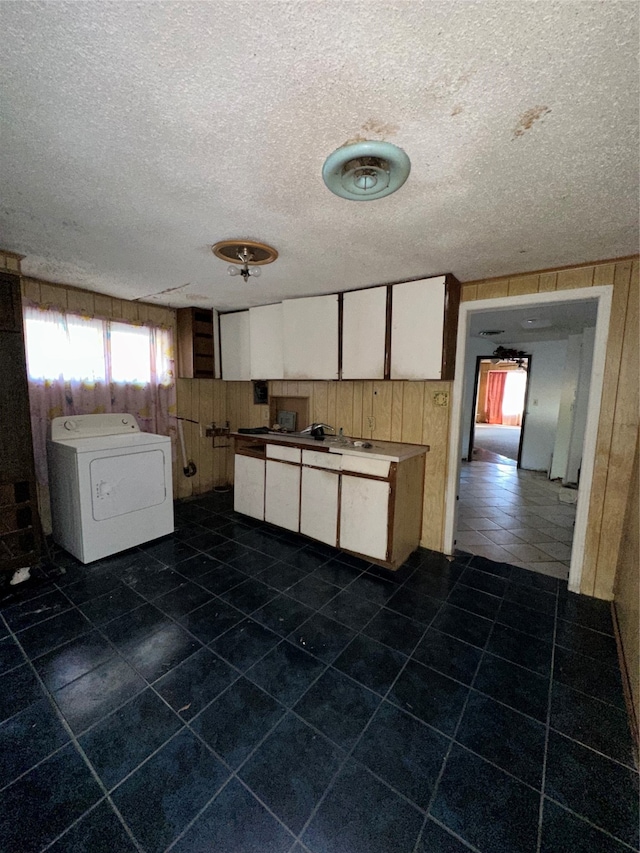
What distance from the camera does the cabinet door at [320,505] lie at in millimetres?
2867

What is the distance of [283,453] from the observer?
3174 millimetres

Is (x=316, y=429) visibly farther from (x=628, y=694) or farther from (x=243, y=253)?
(x=628, y=694)

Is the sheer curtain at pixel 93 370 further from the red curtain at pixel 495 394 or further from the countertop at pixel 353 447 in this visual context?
the red curtain at pixel 495 394

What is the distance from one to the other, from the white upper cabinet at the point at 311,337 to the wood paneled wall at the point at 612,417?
1.58 metres

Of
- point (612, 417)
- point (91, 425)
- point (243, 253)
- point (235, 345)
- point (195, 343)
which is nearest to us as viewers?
point (243, 253)

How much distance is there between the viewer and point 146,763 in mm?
1280

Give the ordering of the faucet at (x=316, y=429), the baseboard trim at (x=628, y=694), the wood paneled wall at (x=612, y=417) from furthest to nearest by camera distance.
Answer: the faucet at (x=316, y=429)
the wood paneled wall at (x=612, y=417)
the baseboard trim at (x=628, y=694)

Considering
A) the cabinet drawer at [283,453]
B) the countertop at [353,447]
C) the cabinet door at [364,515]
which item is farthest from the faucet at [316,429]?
the cabinet door at [364,515]

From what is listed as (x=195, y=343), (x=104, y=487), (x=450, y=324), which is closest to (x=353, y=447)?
(x=450, y=324)

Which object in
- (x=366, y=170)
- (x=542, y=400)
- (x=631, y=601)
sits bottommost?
(x=631, y=601)

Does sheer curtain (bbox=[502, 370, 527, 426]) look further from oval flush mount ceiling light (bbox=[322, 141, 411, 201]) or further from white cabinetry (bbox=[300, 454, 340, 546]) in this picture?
oval flush mount ceiling light (bbox=[322, 141, 411, 201])

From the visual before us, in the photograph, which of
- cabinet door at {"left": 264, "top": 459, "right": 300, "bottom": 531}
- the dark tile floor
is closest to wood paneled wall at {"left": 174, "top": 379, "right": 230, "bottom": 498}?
cabinet door at {"left": 264, "top": 459, "right": 300, "bottom": 531}

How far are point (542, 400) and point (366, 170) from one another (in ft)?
19.8

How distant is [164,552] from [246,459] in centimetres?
111
